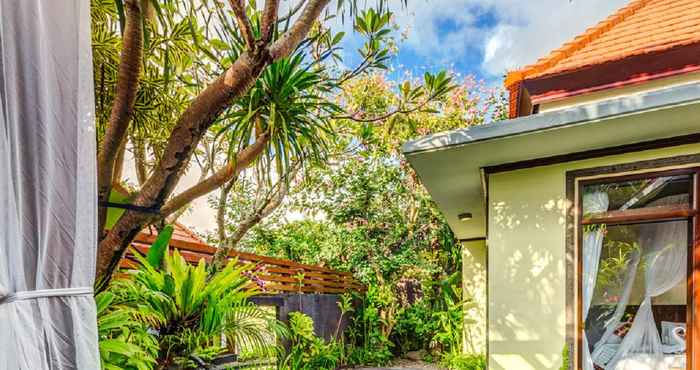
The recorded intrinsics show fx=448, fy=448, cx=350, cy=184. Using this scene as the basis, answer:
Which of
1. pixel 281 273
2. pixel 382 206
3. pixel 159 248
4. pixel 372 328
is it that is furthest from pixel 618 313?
pixel 382 206

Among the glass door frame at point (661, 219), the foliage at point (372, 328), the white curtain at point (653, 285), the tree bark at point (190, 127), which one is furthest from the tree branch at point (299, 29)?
the foliage at point (372, 328)

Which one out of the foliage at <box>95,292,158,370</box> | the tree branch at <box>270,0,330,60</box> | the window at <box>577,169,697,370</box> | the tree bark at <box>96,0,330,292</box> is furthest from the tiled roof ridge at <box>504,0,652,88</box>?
the foliage at <box>95,292,158,370</box>

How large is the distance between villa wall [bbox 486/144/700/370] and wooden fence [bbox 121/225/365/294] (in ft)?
9.48

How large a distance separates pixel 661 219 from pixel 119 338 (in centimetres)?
375

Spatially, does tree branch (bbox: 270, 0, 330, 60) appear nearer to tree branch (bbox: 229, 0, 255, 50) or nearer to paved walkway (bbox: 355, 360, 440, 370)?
tree branch (bbox: 229, 0, 255, 50)

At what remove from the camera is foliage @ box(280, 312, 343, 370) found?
689 cm

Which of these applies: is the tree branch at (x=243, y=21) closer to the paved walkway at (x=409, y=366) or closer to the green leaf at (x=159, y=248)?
the green leaf at (x=159, y=248)

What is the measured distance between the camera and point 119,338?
90.7 inches

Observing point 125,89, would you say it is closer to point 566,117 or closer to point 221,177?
point 221,177

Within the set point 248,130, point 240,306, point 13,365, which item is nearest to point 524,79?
point 248,130

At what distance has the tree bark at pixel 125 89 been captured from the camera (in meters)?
2.22

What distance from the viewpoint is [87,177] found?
1385mm

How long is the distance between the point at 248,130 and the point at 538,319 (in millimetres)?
2764

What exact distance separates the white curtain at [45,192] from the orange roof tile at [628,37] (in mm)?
5709
